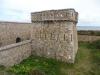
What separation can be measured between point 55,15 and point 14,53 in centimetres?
568

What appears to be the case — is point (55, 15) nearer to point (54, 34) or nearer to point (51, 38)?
point (54, 34)

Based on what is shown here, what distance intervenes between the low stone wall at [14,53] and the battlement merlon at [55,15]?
3.09 m

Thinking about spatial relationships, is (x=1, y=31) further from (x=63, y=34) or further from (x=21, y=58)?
(x=63, y=34)

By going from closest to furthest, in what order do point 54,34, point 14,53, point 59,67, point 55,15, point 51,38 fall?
point 14,53, point 59,67, point 55,15, point 54,34, point 51,38

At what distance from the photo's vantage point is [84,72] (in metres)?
16.4

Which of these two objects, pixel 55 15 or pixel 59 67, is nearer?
pixel 59 67

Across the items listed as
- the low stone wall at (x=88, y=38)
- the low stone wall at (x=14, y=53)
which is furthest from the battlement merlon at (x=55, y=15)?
the low stone wall at (x=88, y=38)

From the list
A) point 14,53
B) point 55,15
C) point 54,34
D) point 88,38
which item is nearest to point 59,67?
point 54,34

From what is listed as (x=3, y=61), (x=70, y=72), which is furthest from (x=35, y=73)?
(x=70, y=72)

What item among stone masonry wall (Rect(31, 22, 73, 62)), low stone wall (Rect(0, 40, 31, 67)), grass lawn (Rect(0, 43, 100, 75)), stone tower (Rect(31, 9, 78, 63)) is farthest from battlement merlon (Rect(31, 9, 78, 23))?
grass lawn (Rect(0, 43, 100, 75))

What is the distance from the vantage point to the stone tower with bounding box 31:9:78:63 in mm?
17625

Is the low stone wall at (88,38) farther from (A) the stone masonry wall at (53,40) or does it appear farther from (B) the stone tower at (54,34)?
(A) the stone masonry wall at (53,40)

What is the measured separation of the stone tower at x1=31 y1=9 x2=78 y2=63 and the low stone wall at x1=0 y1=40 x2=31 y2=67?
4.70 feet

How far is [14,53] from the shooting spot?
1603cm
